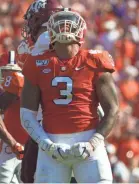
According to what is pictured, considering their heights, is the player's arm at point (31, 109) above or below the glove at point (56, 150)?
above

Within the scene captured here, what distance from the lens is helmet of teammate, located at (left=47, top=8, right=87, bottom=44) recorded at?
20.0 ft

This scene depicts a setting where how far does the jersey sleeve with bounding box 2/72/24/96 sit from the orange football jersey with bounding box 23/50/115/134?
1066 mm

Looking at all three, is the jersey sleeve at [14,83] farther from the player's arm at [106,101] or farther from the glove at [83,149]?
the glove at [83,149]

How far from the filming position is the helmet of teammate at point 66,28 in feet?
20.0

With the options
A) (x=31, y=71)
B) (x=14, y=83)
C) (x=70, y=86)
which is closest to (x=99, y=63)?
(x=70, y=86)

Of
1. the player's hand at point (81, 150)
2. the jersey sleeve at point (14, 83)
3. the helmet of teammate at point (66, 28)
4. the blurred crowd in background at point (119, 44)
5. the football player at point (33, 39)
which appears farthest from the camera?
the blurred crowd in background at point (119, 44)

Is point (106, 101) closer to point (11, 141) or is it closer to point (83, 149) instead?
point (83, 149)

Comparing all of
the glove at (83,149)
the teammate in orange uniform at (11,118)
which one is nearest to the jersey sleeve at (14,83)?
the teammate in orange uniform at (11,118)

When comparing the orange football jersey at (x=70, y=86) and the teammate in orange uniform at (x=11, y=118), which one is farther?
the teammate in orange uniform at (x=11, y=118)

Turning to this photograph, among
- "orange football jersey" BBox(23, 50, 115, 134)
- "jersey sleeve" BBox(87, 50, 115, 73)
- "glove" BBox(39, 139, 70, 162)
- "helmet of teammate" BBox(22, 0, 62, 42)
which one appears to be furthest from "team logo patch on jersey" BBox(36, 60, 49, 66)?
"helmet of teammate" BBox(22, 0, 62, 42)

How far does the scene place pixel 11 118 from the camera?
754cm

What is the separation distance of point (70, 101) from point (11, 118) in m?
1.58

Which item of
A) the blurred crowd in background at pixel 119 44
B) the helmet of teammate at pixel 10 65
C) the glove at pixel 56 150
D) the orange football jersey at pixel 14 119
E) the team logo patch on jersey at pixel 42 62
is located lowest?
the blurred crowd in background at pixel 119 44

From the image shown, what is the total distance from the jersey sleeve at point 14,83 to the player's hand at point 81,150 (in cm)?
138
